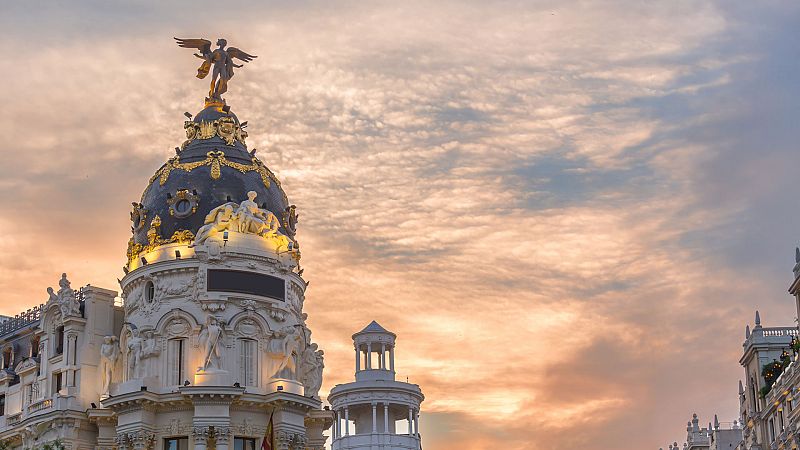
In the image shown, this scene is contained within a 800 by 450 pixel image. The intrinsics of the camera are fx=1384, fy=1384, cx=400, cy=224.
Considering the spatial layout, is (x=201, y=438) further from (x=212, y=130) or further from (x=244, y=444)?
(x=212, y=130)

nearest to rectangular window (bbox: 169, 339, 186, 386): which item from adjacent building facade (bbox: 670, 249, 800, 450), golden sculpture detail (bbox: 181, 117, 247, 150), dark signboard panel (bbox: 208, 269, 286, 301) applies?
dark signboard panel (bbox: 208, 269, 286, 301)

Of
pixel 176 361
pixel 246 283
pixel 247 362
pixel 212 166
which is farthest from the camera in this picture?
pixel 212 166

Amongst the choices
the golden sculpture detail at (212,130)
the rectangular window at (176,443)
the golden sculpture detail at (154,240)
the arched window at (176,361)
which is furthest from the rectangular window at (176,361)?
the golden sculpture detail at (212,130)

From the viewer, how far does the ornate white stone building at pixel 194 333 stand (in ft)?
295

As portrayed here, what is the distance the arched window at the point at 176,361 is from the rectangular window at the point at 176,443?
3560 mm

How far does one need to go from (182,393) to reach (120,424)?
5.47 meters

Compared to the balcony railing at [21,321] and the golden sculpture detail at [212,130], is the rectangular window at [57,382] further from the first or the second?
the golden sculpture detail at [212,130]

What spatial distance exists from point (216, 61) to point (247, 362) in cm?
2369

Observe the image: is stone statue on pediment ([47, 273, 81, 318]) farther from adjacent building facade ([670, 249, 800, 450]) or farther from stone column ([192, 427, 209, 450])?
adjacent building facade ([670, 249, 800, 450])

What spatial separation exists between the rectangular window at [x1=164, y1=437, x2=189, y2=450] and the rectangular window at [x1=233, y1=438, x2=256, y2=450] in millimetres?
3141

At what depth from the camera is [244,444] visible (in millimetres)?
90125

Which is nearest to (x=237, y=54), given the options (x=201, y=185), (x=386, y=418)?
(x=201, y=185)

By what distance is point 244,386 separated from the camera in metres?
90.5

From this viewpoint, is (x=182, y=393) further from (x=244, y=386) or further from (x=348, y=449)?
(x=348, y=449)
